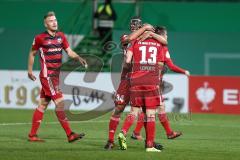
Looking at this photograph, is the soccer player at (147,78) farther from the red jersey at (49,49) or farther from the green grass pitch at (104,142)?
the red jersey at (49,49)

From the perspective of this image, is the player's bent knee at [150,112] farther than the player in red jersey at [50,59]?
No

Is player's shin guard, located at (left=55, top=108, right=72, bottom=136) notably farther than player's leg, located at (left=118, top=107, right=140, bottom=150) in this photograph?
Yes

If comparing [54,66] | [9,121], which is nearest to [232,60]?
[9,121]

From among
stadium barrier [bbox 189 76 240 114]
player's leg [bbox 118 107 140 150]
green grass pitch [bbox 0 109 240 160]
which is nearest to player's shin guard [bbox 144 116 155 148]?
green grass pitch [bbox 0 109 240 160]

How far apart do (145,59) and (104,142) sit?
2.42 meters

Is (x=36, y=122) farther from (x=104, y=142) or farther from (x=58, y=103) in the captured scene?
(x=104, y=142)

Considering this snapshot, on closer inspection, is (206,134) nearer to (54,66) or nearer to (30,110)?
(54,66)

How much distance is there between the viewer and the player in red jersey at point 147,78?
45.1 feet

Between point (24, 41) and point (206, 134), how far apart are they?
46.1 feet

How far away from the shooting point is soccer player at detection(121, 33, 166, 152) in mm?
13758

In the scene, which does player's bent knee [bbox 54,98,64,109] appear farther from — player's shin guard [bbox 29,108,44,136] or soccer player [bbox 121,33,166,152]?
soccer player [bbox 121,33,166,152]

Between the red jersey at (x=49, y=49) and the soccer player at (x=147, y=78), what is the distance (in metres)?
1.99

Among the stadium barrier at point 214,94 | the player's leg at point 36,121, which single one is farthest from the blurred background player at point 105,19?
the player's leg at point 36,121

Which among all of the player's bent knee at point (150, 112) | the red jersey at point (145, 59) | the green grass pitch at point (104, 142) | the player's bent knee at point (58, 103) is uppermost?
the red jersey at point (145, 59)
